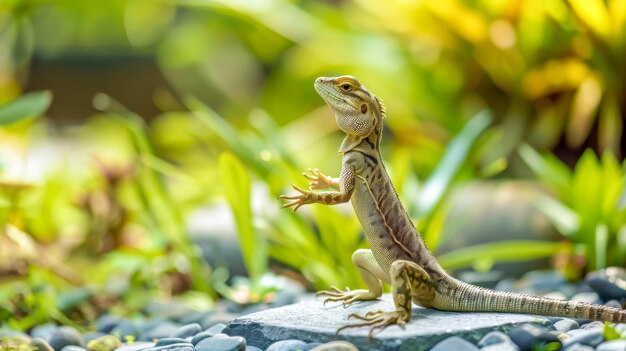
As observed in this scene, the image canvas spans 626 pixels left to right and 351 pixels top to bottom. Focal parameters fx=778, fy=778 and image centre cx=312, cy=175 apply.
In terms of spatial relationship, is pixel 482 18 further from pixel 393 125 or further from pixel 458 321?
pixel 458 321

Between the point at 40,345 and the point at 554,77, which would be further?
the point at 554,77

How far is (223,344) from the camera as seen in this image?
1935 mm

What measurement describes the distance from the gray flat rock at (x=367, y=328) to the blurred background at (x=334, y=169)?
0.89 m

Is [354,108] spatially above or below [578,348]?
above

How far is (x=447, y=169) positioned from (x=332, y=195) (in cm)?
135

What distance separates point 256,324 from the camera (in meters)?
2.09

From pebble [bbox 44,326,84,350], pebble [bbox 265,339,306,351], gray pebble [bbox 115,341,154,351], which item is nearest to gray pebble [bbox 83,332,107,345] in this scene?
pebble [bbox 44,326,84,350]

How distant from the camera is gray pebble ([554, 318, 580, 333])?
2.08 metres

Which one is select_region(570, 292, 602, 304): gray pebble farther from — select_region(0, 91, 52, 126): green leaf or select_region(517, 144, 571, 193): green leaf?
select_region(0, 91, 52, 126): green leaf

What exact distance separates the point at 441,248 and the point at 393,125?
4.69 ft

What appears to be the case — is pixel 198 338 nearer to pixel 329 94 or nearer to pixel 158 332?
pixel 158 332

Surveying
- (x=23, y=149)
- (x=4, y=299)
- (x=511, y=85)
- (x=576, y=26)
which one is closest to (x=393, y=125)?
(x=511, y=85)

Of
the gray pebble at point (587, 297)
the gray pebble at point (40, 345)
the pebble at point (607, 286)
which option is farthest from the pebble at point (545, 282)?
the gray pebble at point (40, 345)

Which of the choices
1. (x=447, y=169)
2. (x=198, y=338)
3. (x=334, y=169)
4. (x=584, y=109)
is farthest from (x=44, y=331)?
(x=584, y=109)
